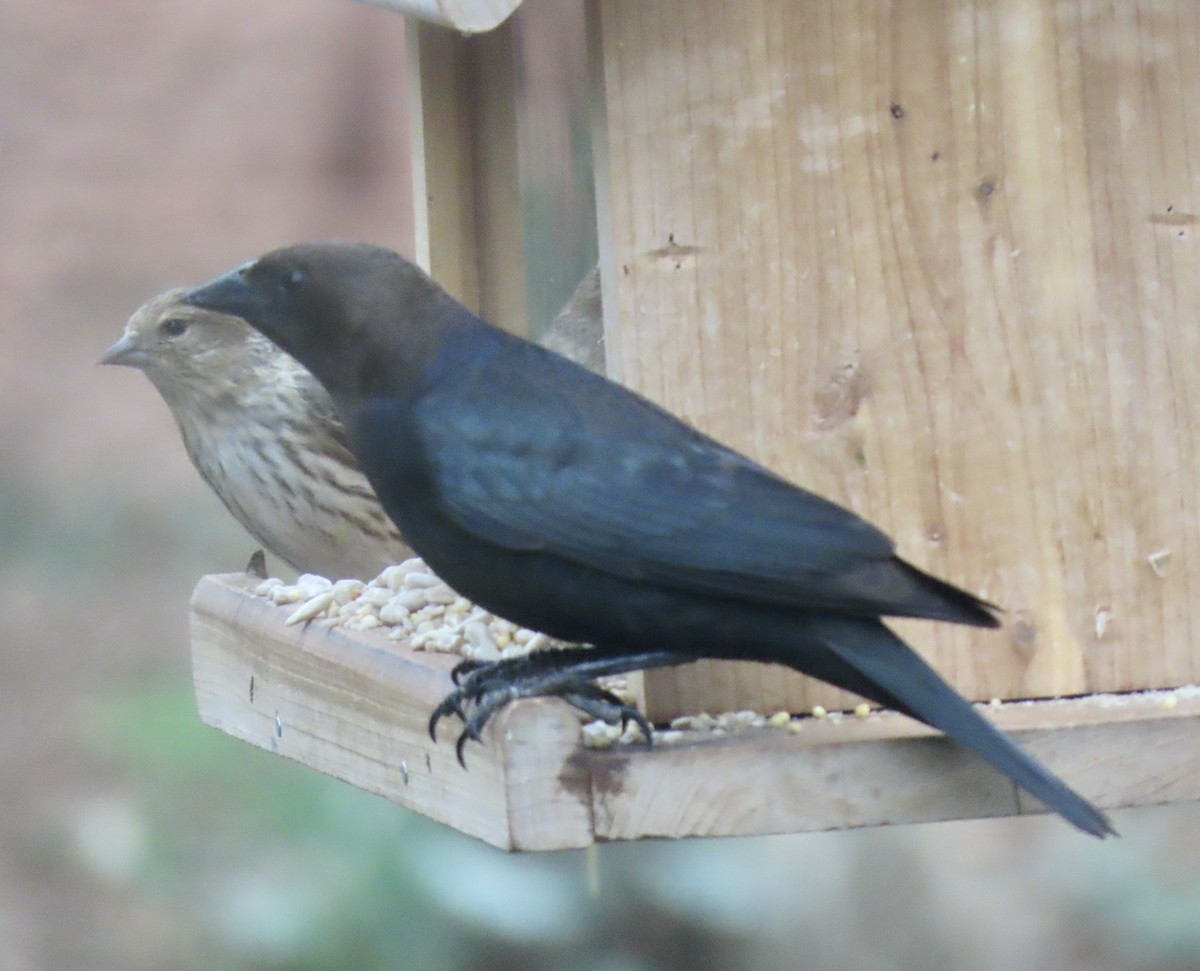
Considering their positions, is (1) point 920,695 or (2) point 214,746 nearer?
(1) point 920,695

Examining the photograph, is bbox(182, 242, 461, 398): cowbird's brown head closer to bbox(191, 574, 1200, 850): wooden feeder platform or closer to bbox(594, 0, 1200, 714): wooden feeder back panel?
bbox(594, 0, 1200, 714): wooden feeder back panel

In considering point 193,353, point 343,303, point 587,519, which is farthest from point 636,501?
point 193,353

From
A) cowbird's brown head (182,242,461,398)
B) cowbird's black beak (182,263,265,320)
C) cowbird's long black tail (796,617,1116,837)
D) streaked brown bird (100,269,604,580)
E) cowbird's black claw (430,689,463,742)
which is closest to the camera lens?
cowbird's long black tail (796,617,1116,837)

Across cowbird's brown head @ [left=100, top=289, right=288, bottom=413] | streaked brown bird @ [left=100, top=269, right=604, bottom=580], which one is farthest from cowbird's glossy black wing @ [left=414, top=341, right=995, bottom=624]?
cowbird's brown head @ [left=100, top=289, right=288, bottom=413]

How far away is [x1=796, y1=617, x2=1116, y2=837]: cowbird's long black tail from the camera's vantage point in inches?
101

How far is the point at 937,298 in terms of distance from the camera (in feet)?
10.2

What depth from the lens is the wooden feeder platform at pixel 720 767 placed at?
265 centimetres

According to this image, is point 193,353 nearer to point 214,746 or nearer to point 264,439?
point 264,439

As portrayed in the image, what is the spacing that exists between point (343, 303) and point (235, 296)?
0.21m

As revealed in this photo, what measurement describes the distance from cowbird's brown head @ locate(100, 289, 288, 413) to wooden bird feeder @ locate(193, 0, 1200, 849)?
2.00 m

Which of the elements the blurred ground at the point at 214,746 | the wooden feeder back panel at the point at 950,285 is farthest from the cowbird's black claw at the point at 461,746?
the blurred ground at the point at 214,746

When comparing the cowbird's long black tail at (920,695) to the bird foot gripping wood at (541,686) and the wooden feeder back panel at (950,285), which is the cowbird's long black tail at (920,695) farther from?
the wooden feeder back panel at (950,285)

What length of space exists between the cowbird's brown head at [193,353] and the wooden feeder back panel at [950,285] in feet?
7.06

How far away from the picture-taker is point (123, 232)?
7289 millimetres
